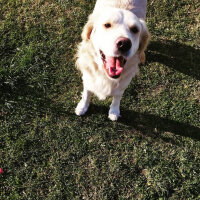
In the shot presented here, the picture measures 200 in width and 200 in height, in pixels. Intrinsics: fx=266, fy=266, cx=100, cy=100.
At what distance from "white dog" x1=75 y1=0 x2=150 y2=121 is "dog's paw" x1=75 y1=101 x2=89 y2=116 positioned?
441 millimetres

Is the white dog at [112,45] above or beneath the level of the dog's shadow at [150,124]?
above

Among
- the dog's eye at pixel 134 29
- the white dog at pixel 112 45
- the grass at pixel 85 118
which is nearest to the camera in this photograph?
the white dog at pixel 112 45

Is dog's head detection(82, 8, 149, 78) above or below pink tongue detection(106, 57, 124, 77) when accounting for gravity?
above

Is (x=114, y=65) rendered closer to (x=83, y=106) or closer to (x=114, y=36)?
(x=114, y=36)

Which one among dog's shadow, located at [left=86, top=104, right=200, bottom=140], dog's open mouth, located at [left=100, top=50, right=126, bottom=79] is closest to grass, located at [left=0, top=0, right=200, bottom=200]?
dog's shadow, located at [left=86, top=104, right=200, bottom=140]

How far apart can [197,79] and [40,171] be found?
118 inches

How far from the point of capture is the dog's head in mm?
2760

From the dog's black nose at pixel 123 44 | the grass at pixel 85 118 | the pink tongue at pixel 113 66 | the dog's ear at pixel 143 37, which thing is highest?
the dog's black nose at pixel 123 44

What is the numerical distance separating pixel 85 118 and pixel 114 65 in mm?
1411

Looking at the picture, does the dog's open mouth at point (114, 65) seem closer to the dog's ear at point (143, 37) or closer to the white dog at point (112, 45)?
the white dog at point (112, 45)

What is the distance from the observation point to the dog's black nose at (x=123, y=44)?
106 inches

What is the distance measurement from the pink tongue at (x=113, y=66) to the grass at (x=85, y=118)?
4.33ft

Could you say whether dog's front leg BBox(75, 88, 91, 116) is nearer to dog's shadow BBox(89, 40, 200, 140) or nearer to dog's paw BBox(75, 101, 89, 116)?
dog's paw BBox(75, 101, 89, 116)

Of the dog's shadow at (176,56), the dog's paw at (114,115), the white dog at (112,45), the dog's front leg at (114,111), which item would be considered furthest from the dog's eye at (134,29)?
the dog's shadow at (176,56)
